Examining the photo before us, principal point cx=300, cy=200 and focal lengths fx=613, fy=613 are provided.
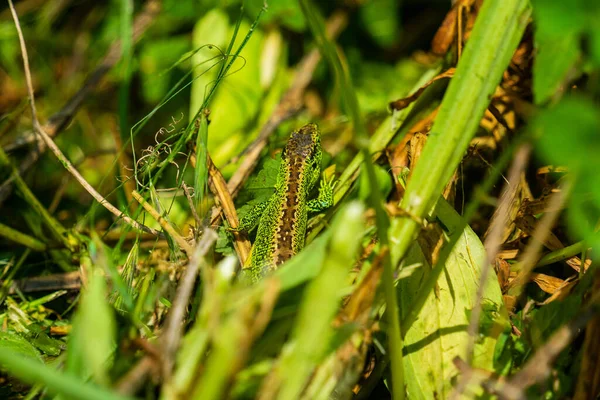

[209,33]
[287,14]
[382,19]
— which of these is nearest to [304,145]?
[287,14]

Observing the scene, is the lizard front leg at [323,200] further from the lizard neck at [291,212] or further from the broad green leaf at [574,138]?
the broad green leaf at [574,138]

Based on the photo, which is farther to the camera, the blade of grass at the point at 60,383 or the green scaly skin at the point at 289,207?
the green scaly skin at the point at 289,207

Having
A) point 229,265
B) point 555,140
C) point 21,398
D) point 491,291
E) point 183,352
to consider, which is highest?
point 555,140

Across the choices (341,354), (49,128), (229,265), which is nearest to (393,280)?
(341,354)

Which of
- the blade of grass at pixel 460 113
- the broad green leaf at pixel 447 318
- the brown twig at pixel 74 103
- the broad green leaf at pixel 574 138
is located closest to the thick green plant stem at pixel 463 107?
the blade of grass at pixel 460 113

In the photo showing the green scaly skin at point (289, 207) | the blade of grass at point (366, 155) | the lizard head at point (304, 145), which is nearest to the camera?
the blade of grass at point (366, 155)

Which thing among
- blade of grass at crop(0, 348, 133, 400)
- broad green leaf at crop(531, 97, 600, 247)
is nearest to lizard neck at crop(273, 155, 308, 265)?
blade of grass at crop(0, 348, 133, 400)

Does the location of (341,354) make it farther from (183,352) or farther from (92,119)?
(92,119)
